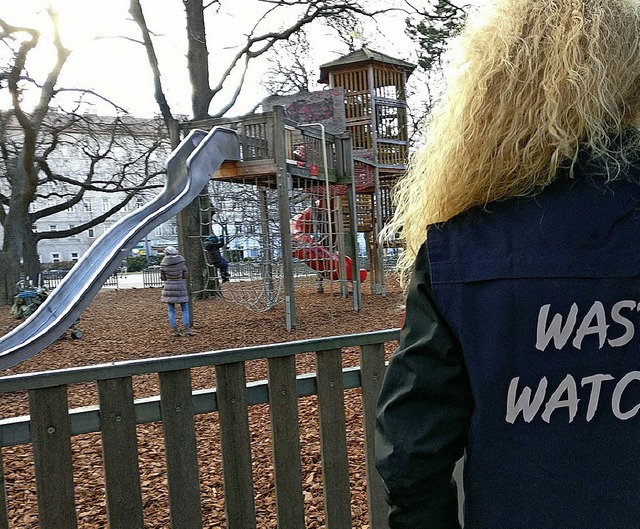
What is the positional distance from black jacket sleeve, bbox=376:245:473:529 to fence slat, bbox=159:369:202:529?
104cm

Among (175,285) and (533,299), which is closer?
(533,299)

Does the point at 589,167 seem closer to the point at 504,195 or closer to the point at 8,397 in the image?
the point at 504,195

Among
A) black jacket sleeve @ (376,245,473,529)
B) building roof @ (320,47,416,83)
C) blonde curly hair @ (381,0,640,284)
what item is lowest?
black jacket sleeve @ (376,245,473,529)

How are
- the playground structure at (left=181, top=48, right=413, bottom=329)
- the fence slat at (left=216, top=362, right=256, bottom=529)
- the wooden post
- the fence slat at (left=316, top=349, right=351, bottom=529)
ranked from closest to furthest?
the fence slat at (left=216, top=362, right=256, bottom=529) < the fence slat at (left=316, top=349, right=351, bottom=529) < the wooden post < the playground structure at (left=181, top=48, right=413, bottom=329)

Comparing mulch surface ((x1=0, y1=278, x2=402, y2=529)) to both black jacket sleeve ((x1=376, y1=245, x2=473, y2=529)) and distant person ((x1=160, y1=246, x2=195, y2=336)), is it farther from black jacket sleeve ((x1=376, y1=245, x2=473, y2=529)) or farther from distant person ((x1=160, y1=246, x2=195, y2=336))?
black jacket sleeve ((x1=376, y1=245, x2=473, y2=529))

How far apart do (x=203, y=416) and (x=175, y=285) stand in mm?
5181

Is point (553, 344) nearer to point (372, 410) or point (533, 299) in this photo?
point (533, 299)

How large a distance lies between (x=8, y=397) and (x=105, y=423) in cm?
497

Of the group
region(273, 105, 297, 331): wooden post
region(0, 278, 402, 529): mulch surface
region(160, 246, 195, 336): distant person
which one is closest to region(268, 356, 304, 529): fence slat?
region(0, 278, 402, 529): mulch surface

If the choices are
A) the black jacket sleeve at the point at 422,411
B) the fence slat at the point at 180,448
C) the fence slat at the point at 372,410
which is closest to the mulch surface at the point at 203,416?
the fence slat at the point at 372,410

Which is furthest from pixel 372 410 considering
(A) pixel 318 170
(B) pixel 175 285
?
(A) pixel 318 170

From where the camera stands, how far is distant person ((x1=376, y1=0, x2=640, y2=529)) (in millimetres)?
978

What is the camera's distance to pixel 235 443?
210cm

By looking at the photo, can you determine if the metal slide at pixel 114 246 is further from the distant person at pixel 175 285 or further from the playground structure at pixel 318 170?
the distant person at pixel 175 285
